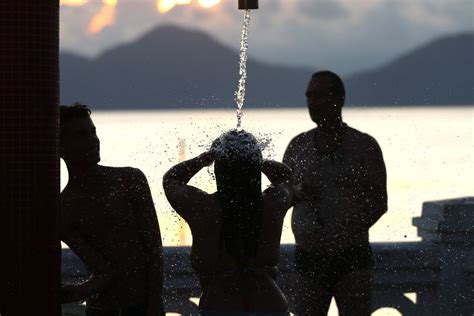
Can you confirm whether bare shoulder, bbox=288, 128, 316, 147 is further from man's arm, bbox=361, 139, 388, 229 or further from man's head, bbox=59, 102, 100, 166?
man's head, bbox=59, 102, 100, 166

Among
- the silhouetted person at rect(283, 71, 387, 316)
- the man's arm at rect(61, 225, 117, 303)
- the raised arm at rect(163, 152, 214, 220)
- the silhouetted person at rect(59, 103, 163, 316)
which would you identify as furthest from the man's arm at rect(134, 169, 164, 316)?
the silhouetted person at rect(283, 71, 387, 316)

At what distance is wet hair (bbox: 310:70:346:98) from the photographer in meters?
5.51

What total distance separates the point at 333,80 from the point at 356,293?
3.11 ft

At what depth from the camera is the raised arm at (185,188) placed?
3.99m

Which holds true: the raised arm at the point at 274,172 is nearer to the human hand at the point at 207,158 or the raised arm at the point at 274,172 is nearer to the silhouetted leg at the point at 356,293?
the human hand at the point at 207,158

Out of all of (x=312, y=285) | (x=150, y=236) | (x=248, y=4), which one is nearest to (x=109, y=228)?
(x=150, y=236)

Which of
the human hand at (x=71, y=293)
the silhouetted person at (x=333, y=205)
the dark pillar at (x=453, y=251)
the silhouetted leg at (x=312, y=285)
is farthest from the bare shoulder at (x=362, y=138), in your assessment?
the human hand at (x=71, y=293)

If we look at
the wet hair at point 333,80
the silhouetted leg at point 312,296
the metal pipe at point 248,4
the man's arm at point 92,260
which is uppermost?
the metal pipe at point 248,4

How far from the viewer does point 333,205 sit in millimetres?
5480

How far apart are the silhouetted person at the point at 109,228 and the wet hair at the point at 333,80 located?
1404mm

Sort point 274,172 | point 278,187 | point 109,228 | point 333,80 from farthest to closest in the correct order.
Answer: point 333,80
point 109,228
point 274,172
point 278,187

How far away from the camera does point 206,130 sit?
4680mm

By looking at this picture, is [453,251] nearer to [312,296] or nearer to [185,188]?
[312,296]

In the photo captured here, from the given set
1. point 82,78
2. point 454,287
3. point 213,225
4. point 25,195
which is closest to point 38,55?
point 25,195
